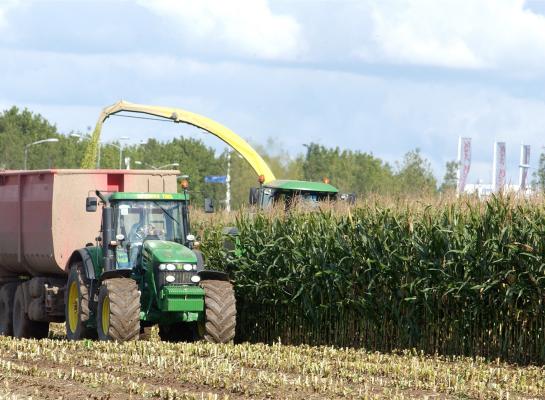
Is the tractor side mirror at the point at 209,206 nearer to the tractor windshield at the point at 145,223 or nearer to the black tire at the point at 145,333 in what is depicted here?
the tractor windshield at the point at 145,223

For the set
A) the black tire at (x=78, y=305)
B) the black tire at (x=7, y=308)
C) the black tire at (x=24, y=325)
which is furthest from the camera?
the black tire at (x=7, y=308)

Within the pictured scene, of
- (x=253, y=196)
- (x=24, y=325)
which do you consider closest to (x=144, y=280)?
(x=24, y=325)

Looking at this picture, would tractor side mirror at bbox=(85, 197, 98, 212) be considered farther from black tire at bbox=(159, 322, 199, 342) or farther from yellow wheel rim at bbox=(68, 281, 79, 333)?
black tire at bbox=(159, 322, 199, 342)

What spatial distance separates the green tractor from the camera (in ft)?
61.5

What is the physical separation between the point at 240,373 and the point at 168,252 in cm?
494

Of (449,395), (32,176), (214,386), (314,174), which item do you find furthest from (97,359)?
(314,174)

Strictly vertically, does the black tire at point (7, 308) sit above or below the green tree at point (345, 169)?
below

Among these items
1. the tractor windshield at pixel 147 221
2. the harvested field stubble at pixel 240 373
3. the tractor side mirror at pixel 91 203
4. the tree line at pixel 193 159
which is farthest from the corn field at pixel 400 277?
the tree line at pixel 193 159

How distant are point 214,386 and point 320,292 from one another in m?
7.61

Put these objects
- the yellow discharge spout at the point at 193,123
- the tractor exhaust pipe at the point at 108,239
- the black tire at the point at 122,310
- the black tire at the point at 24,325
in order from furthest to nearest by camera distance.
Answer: the yellow discharge spout at the point at 193,123
the black tire at the point at 24,325
the tractor exhaust pipe at the point at 108,239
the black tire at the point at 122,310

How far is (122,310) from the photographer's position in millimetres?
18641

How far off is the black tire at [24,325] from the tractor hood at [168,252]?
4.81 meters

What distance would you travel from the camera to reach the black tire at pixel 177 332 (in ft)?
69.0

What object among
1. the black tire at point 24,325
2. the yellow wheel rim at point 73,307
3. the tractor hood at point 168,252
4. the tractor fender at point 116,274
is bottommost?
the black tire at point 24,325
